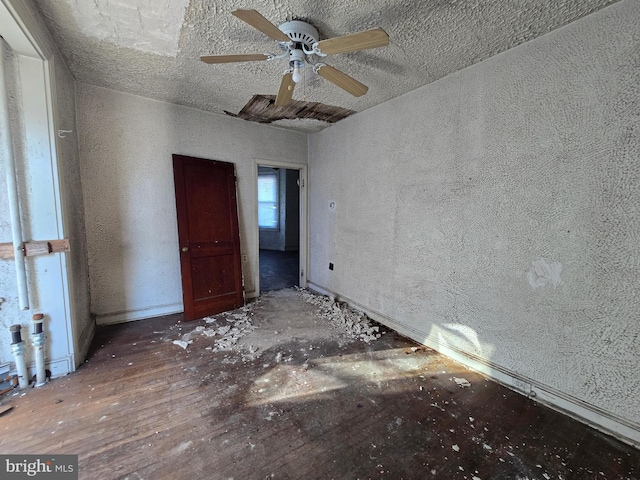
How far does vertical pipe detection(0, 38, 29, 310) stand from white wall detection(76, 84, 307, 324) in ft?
3.29

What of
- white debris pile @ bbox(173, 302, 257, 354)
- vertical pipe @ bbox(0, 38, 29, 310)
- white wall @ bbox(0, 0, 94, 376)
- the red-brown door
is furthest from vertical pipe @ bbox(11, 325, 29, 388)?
the red-brown door

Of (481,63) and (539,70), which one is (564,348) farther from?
(481,63)

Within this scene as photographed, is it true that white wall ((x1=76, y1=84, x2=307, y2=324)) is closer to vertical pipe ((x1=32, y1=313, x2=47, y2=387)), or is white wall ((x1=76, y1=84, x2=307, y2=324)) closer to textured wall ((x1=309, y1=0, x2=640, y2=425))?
vertical pipe ((x1=32, y1=313, x2=47, y2=387))

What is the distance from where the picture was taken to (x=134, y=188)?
2947 mm

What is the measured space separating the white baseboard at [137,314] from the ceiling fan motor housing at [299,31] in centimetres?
313

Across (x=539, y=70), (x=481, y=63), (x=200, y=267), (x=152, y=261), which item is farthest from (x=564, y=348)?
(x=152, y=261)

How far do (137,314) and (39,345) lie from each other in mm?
1164

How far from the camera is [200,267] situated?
322cm

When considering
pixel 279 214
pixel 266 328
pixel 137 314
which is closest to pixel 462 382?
pixel 266 328

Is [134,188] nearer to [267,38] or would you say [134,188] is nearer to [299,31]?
[267,38]

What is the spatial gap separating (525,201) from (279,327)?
8.40 ft

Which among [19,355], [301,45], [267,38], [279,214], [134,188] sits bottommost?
[19,355]

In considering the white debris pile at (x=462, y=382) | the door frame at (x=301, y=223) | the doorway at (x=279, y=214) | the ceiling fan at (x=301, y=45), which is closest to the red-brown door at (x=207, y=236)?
the door frame at (x=301, y=223)

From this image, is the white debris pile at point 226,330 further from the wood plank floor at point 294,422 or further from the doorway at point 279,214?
the doorway at point 279,214
